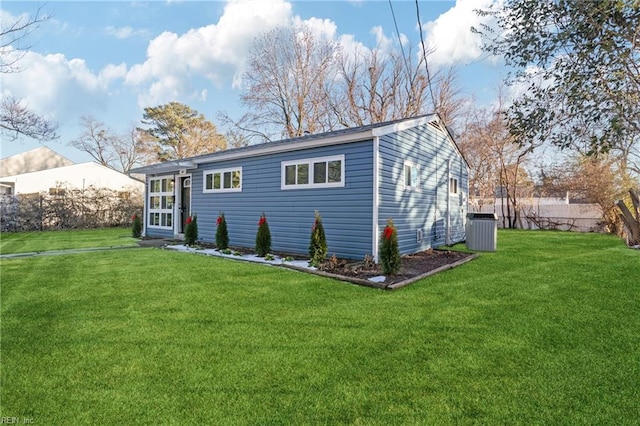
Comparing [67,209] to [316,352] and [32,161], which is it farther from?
[316,352]

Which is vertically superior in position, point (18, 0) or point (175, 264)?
point (18, 0)

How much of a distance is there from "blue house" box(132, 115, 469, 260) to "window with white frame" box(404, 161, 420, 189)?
3 centimetres

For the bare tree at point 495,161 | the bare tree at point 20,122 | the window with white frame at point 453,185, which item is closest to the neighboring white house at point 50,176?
the bare tree at point 20,122

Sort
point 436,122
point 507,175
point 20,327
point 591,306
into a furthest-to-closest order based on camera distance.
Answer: point 507,175 → point 436,122 → point 591,306 → point 20,327

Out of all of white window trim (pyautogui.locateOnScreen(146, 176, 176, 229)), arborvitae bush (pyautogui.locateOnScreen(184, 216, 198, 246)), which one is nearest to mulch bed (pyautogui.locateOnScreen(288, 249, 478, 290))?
arborvitae bush (pyautogui.locateOnScreen(184, 216, 198, 246))

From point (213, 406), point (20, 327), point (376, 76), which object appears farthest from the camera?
point (376, 76)

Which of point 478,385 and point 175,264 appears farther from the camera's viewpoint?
point 175,264

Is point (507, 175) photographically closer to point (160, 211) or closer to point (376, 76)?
point (376, 76)

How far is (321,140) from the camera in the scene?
767 cm

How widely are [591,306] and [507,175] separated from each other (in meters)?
18.4

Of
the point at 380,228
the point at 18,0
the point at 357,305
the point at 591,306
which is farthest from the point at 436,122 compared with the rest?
the point at 18,0

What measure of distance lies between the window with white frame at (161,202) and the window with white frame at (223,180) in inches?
86.9

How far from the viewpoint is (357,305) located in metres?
4.26

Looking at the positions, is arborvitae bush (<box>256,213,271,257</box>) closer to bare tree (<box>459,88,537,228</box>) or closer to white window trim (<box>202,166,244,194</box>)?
white window trim (<box>202,166,244,194</box>)
